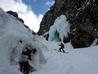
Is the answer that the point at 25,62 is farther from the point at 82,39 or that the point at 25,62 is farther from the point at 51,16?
the point at 51,16

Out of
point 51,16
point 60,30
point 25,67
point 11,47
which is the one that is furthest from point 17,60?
point 51,16

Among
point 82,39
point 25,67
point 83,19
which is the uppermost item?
point 83,19

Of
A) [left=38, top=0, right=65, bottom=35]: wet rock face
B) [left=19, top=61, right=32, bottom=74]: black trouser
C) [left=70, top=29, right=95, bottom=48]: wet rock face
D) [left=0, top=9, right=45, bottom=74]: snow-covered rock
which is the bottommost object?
[left=19, top=61, right=32, bottom=74]: black trouser

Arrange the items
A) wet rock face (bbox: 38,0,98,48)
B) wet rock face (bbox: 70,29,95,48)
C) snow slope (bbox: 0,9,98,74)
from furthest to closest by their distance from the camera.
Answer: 1. wet rock face (bbox: 38,0,98,48)
2. wet rock face (bbox: 70,29,95,48)
3. snow slope (bbox: 0,9,98,74)

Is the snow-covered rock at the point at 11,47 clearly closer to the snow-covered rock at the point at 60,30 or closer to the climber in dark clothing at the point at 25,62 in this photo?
the climber in dark clothing at the point at 25,62

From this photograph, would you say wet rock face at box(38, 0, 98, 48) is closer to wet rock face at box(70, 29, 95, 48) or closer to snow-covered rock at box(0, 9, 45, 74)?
wet rock face at box(70, 29, 95, 48)

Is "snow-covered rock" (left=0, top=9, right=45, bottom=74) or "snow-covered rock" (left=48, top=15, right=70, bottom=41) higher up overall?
"snow-covered rock" (left=48, top=15, right=70, bottom=41)

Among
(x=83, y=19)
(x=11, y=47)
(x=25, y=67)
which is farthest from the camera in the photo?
(x=83, y=19)

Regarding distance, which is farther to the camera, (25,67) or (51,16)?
(51,16)

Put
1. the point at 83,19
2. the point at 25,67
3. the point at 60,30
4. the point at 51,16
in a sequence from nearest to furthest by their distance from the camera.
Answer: the point at 25,67 < the point at 83,19 < the point at 60,30 < the point at 51,16

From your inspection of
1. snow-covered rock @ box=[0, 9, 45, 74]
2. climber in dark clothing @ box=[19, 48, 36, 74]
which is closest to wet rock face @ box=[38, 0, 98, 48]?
snow-covered rock @ box=[0, 9, 45, 74]

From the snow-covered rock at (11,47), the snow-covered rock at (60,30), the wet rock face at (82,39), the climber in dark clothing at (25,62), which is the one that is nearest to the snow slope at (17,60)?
the snow-covered rock at (11,47)

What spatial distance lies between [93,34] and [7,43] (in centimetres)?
2136

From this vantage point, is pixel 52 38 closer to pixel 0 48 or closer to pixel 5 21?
pixel 5 21
